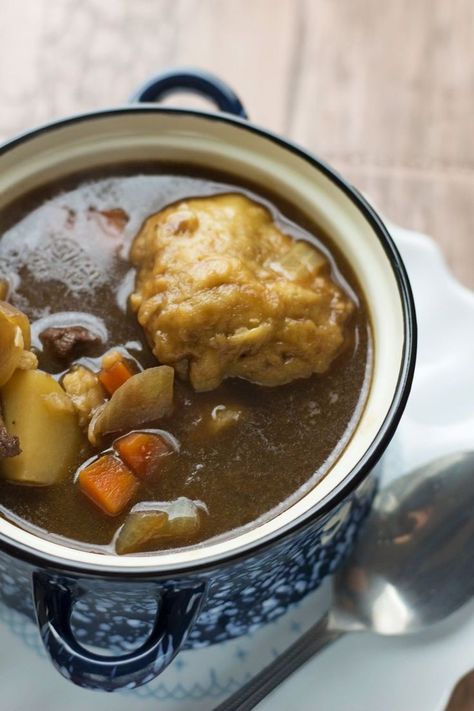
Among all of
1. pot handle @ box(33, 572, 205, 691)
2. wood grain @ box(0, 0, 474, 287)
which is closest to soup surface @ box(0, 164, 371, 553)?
pot handle @ box(33, 572, 205, 691)

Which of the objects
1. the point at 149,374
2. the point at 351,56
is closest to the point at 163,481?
the point at 149,374

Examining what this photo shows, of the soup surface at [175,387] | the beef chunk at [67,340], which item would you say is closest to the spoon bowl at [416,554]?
the soup surface at [175,387]

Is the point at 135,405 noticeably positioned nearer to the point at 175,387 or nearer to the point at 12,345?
the point at 175,387

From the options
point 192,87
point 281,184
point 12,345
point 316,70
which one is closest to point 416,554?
point 281,184

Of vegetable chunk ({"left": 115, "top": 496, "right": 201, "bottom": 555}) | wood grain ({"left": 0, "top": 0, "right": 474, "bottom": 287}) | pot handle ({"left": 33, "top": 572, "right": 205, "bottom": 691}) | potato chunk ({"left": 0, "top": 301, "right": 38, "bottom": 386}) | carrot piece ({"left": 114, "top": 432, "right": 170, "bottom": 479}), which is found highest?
wood grain ({"left": 0, "top": 0, "right": 474, "bottom": 287})

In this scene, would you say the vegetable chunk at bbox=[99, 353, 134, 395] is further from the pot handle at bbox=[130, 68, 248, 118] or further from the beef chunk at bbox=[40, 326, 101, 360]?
the pot handle at bbox=[130, 68, 248, 118]
